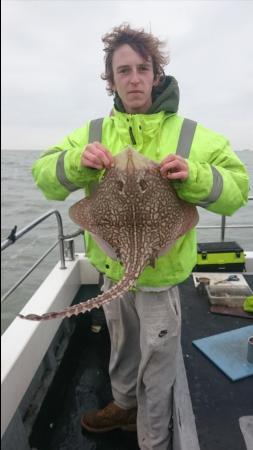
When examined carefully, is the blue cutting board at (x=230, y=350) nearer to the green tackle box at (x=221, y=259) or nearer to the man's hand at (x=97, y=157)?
the green tackle box at (x=221, y=259)

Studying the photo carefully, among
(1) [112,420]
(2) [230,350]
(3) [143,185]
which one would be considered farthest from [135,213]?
(1) [112,420]

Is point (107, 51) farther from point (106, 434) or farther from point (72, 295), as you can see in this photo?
point (106, 434)

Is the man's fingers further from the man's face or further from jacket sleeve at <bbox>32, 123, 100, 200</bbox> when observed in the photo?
the man's face

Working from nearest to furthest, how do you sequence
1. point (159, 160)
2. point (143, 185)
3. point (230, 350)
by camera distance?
point (143, 185) → point (159, 160) → point (230, 350)

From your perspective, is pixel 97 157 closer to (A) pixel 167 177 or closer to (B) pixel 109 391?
(A) pixel 167 177

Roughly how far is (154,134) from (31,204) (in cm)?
1750

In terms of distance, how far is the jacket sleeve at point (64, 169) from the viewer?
7.16 ft

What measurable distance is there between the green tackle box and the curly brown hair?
2.70m

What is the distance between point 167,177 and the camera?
2.05 meters

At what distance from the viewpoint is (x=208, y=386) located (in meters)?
2.81

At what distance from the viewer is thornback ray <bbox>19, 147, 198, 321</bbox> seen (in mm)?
1979

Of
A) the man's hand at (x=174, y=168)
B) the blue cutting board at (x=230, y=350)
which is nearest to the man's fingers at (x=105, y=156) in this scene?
the man's hand at (x=174, y=168)

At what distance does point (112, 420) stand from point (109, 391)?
1.78ft

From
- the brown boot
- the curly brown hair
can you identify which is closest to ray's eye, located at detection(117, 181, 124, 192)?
the curly brown hair
